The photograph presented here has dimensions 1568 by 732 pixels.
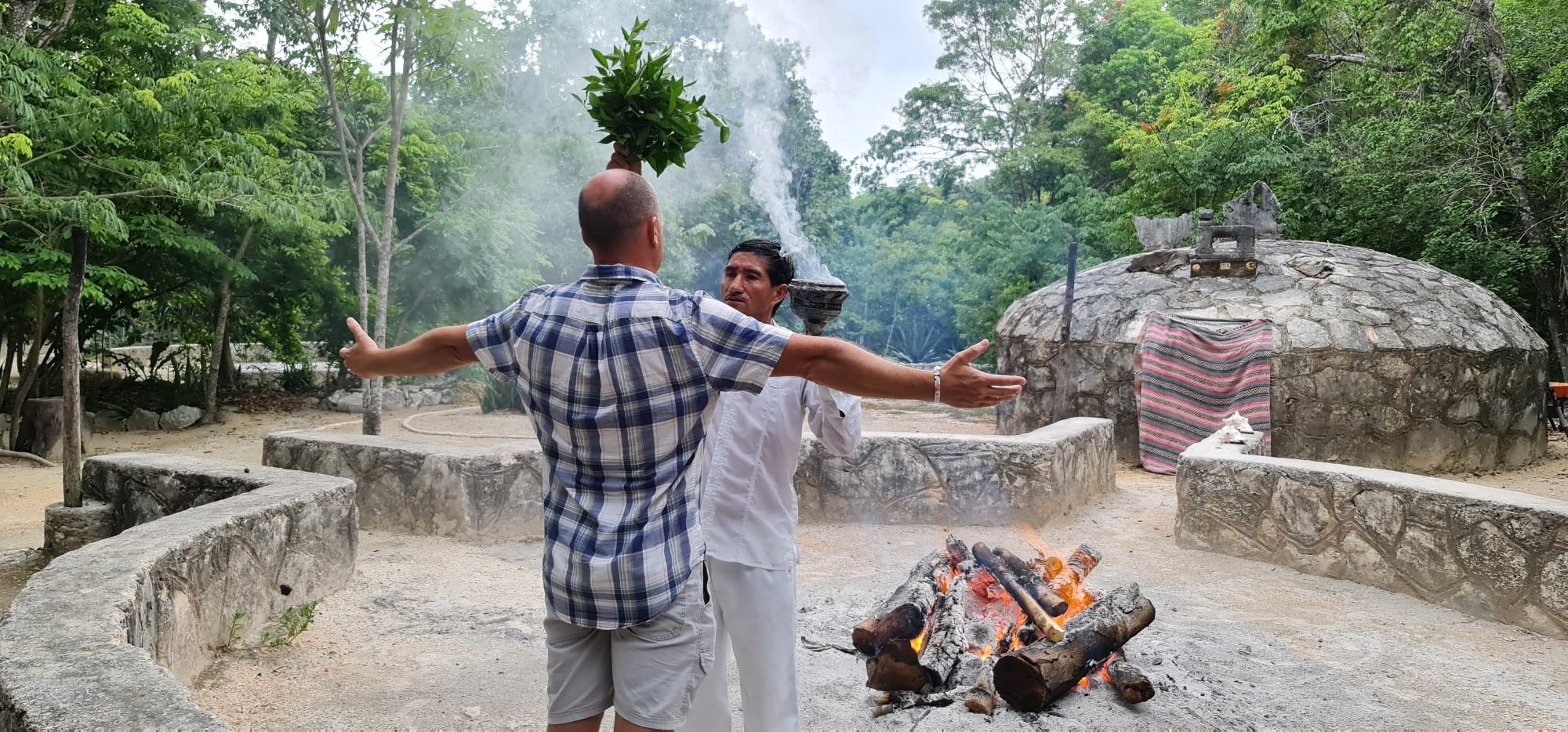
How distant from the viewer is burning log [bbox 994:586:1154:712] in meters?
3.14

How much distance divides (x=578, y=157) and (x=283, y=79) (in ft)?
21.8

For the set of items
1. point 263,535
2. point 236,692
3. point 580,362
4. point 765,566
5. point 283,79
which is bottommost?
point 236,692

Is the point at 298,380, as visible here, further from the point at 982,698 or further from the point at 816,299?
the point at 816,299

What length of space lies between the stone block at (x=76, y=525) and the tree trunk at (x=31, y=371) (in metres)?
6.69

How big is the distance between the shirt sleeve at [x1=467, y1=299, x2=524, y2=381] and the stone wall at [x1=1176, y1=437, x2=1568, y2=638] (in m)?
4.54

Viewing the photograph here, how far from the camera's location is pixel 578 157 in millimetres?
16812

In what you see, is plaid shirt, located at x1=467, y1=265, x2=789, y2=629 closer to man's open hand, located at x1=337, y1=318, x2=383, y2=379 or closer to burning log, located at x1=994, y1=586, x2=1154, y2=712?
man's open hand, located at x1=337, y1=318, x2=383, y2=379

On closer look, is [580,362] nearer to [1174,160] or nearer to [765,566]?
[765,566]

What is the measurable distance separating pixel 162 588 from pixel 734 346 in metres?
2.53

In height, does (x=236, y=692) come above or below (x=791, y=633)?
below

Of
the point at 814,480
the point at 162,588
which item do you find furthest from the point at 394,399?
the point at 162,588

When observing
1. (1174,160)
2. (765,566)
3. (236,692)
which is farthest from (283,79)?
(1174,160)

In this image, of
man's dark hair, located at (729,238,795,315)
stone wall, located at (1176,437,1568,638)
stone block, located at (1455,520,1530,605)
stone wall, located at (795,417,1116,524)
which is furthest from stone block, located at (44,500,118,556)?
stone block, located at (1455,520,1530,605)

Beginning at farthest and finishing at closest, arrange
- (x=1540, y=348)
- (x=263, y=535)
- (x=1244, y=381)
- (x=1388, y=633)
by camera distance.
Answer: (x=1540, y=348), (x=1244, y=381), (x=1388, y=633), (x=263, y=535)
